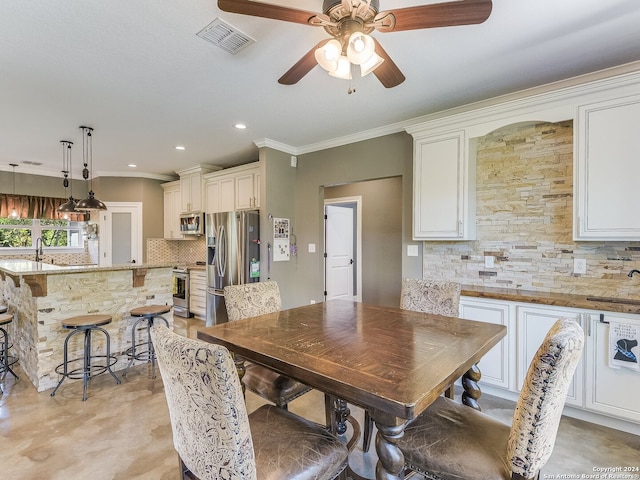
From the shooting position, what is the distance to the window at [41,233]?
5.49 meters

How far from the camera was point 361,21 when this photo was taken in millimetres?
1422

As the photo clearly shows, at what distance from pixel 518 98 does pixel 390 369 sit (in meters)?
2.71

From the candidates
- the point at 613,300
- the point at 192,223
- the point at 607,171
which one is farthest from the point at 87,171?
the point at 613,300

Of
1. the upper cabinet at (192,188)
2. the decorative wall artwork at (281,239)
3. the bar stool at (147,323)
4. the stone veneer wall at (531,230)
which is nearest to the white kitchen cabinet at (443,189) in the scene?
the stone veneer wall at (531,230)

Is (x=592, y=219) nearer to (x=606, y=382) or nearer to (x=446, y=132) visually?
(x=606, y=382)

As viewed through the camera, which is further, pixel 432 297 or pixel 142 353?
pixel 142 353

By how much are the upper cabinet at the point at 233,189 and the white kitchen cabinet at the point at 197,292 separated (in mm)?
1114

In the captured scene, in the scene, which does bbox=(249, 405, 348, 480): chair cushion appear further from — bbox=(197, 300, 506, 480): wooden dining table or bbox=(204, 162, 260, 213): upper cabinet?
bbox=(204, 162, 260, 213): upper cabinet

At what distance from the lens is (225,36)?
2012 mm

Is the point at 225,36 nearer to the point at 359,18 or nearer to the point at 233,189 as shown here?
the point at 359,18

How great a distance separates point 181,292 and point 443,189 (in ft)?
15.4

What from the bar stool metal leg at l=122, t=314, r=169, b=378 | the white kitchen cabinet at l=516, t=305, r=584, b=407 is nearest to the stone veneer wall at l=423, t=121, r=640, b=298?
the white kitchen cabinet at l=516, t=305, r=584, b=407

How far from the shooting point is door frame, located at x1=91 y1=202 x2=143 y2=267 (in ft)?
19.3

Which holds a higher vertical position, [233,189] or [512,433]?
[233,189]
